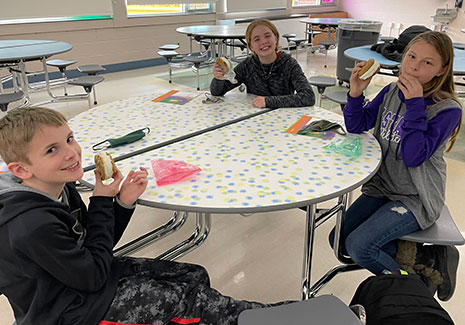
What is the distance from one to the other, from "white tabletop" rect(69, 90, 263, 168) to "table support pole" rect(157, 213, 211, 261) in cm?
48

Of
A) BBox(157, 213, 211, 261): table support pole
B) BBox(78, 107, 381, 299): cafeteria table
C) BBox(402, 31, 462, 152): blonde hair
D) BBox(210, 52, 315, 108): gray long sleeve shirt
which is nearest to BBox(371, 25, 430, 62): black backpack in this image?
BBox(210, 52, 315, 108): gray long sleeve shirt

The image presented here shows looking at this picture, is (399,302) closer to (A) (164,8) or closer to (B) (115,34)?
(B) (115,34)

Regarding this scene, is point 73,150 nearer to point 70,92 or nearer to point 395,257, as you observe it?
point 395,257

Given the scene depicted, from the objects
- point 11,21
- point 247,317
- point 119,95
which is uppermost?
point 11,21

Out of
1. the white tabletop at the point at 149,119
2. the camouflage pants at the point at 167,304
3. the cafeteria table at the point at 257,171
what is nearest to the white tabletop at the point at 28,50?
Result: the white tabletop at the point at 149,119

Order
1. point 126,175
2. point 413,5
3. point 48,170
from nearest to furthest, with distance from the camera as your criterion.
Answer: point 48,170 < point 126,175 < point 413,5

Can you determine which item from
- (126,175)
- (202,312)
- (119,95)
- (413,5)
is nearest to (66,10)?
(119,95)

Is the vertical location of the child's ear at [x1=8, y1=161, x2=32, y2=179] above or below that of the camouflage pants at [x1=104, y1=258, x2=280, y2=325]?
above

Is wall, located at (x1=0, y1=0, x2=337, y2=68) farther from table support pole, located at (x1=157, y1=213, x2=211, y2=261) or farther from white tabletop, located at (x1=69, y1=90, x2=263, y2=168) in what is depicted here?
table support pole, located at (x1=157, y1=213, x2=211, y2=261)

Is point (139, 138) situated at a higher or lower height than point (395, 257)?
higher

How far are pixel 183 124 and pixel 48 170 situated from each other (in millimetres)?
793

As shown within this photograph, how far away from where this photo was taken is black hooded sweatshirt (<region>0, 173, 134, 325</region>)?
0.87 metres

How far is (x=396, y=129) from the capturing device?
4.83ft

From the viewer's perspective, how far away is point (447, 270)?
138cm
